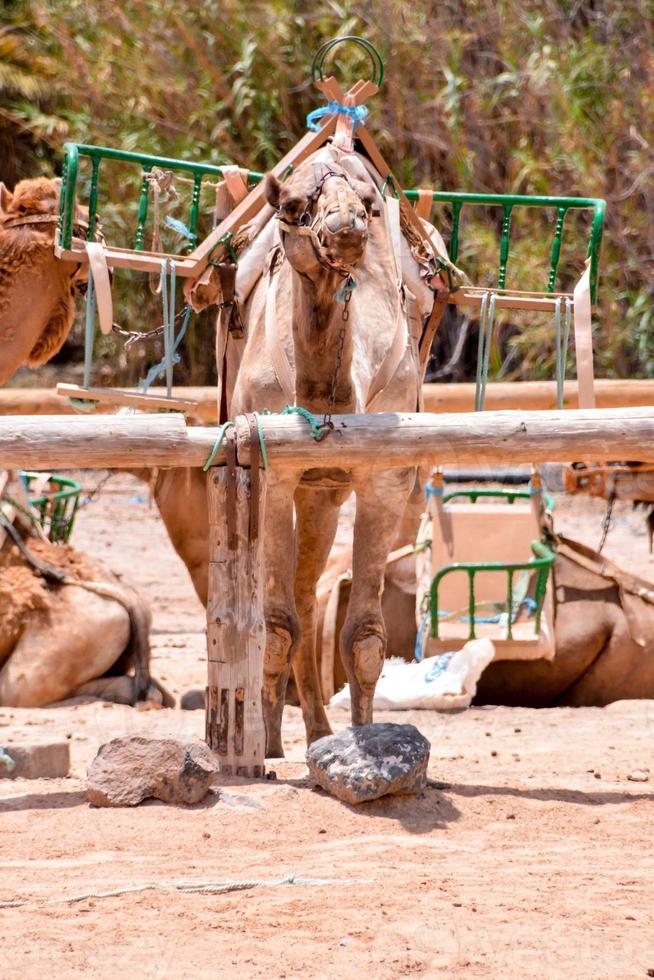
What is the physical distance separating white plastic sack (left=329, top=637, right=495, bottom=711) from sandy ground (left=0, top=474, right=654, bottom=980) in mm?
1040

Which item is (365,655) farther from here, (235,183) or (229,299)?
(235,183)

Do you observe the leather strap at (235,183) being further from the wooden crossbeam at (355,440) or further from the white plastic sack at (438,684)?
the white plastic sack at (438,684)

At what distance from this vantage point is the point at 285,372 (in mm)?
5227

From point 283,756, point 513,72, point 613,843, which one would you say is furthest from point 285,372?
point 513,72

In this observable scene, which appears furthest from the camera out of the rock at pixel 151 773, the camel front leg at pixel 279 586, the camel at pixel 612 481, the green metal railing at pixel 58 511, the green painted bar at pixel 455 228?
the green metal railing at pixel 58 511

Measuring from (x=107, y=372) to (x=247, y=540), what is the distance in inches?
470

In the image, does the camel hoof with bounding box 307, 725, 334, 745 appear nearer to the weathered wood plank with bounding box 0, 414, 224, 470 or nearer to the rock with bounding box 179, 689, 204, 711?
the weathered wood plank with bounding box 0, 414, 224, 470

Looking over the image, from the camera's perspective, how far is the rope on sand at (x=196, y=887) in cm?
376

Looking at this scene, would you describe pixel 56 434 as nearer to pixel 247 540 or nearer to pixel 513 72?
pixel 247 540

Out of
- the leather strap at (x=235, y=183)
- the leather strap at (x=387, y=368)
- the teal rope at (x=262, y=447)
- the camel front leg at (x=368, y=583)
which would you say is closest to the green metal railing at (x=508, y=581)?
the camel front leg at (x=368, y=583)

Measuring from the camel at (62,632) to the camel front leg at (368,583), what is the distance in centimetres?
212

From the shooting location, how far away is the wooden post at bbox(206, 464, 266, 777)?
4887 mm

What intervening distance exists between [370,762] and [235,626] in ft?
2.14

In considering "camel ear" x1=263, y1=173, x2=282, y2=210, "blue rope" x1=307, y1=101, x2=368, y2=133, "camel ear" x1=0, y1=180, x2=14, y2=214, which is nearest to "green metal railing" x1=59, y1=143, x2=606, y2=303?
"camel ear" x1=0, y1=180, x2=14, y2=214
